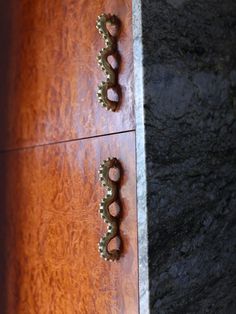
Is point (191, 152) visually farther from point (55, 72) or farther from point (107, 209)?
point (55, 72)

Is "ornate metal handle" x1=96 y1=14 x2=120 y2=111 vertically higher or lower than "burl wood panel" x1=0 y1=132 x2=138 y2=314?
higher

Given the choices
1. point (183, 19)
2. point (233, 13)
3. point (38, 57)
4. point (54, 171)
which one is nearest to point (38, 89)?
point (38, 57)

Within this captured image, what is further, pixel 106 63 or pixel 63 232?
pixel 63 232

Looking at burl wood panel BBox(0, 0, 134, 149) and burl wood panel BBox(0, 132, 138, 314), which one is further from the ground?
burl wood panel BBox(0, 0, 134, 149)

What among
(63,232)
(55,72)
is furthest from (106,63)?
(63,232)
